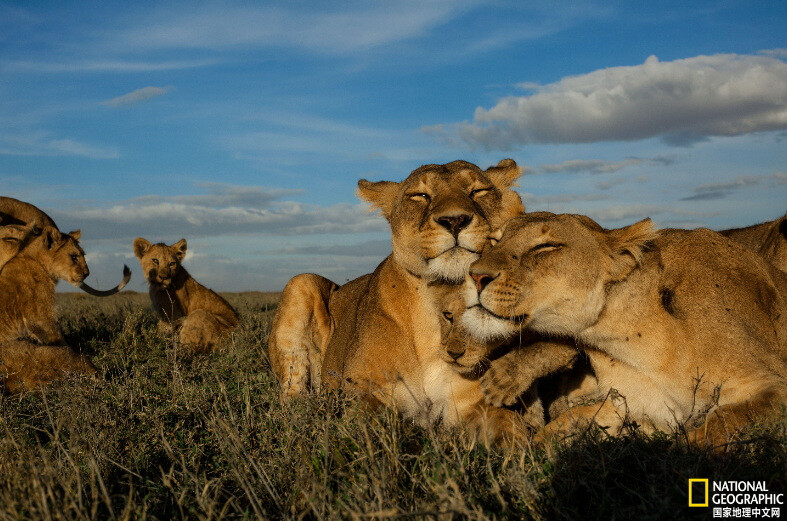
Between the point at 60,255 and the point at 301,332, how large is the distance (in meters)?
3.75

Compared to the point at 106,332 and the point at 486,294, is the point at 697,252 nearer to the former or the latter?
the point at 486,294

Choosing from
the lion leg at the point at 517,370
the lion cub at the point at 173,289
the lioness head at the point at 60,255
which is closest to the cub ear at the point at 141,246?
the lion cub at the point at 173,289

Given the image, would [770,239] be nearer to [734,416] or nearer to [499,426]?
[734,416]

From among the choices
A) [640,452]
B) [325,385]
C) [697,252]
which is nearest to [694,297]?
[697,252]

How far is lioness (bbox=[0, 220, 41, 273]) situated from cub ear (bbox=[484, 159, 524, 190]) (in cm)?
572

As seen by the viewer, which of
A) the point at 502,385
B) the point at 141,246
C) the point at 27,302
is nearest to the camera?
the point at 502,385

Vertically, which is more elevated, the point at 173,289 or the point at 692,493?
the point at 173,289

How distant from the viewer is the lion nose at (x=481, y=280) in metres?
3.95

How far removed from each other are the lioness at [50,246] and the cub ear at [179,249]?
12.9 ft

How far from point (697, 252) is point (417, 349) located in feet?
6.38

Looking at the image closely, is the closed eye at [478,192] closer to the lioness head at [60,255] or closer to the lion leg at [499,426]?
the lion leg at [499,426]

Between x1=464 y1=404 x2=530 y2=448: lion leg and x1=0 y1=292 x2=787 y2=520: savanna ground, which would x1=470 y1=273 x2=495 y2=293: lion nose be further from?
x1=0 y1=292 x2=787 y2=520: savanna ground

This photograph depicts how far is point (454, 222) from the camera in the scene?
14.4 feet

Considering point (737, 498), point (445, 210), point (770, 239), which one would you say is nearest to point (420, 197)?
point (445, 210)
